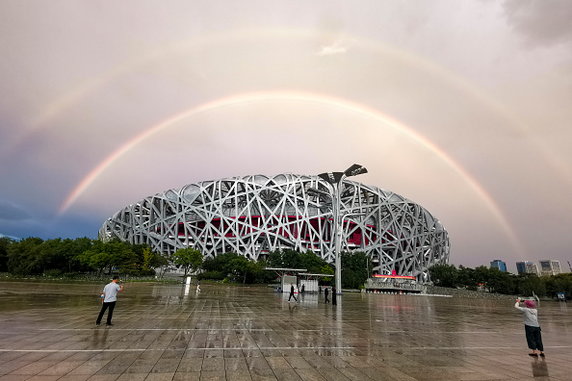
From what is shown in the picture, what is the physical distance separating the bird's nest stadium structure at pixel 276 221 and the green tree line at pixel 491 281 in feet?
24.6

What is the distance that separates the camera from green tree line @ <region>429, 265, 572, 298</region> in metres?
70.2

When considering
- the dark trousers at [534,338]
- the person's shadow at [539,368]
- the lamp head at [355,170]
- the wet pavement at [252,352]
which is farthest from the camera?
the lamp head at [355,170]

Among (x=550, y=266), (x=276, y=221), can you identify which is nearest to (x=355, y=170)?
(x=276, y=221)

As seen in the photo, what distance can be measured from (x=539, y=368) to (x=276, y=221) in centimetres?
6591

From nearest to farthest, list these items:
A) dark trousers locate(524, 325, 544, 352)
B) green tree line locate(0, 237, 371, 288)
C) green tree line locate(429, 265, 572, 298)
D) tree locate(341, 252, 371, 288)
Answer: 1. dark trousers locate(524, 325, 544, 352)
2. green tree line locate(0, 237, 371, 288)
3. tree locate(341, 252, 371, 288)
4. green tree line locate(429, 265, 572, 298)

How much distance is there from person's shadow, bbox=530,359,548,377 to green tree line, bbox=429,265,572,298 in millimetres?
71190

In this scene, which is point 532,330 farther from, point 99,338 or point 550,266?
point 550,266

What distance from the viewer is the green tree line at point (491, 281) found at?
70.2 m

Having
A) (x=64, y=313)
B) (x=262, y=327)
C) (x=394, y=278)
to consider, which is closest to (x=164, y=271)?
(x=394, y=278)

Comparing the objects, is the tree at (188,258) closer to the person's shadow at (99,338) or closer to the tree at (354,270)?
the tree at (354,270)

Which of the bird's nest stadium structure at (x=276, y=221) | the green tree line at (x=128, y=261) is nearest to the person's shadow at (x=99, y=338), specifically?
the green tree line at (x=128, y=261)

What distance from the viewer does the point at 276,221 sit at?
71625mm

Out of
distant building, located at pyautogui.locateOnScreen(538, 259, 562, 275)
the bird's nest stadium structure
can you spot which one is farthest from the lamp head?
distant building, located at pyautogui.locateOnScreen(538, 259, 562, 275)

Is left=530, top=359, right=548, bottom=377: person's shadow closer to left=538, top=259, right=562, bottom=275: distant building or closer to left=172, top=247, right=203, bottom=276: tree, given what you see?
left=172, top=247, right=203, bottom=276: tree
